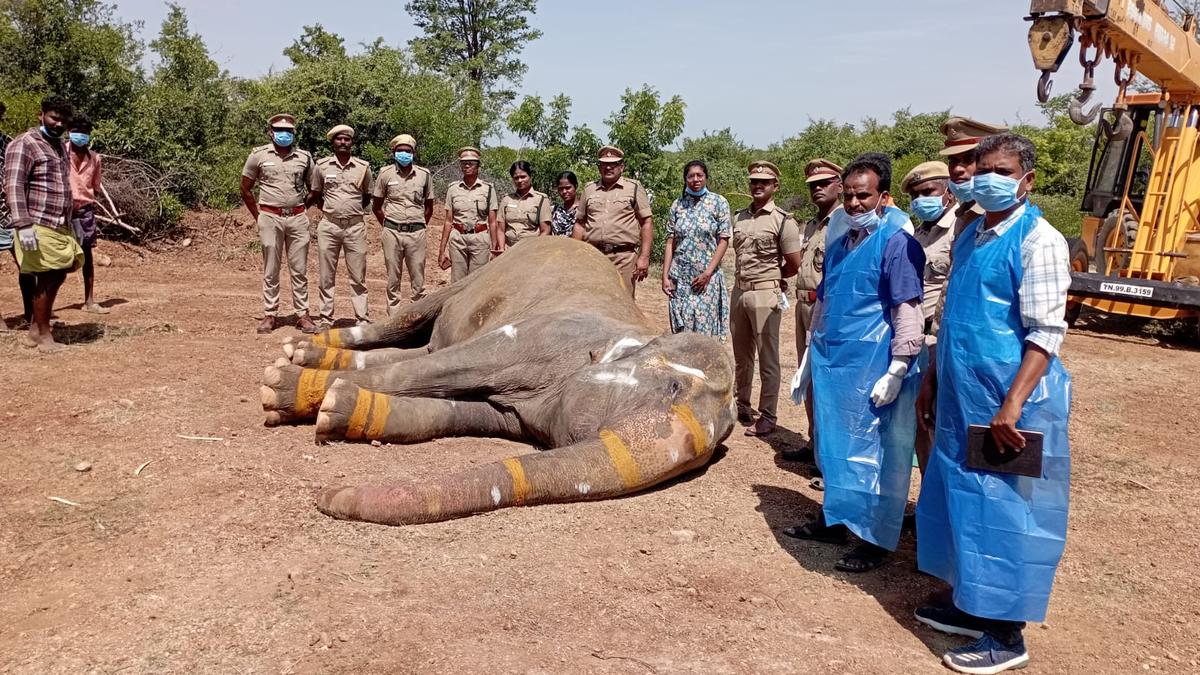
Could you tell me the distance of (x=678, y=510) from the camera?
15.1 ft

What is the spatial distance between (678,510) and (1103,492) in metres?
3.07

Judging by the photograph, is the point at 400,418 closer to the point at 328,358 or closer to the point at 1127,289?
the point at 328,358

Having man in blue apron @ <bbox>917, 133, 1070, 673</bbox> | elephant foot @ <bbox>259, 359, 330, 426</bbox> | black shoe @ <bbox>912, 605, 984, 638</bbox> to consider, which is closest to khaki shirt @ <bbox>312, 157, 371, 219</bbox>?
elephant foot @ <bbox>259, 359, 330, 426</bbox>

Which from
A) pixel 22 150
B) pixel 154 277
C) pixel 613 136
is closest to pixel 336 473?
pixel 22 150

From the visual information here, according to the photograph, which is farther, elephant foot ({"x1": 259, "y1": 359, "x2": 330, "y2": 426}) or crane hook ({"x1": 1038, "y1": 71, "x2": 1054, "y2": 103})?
crane hook ({"x1": 1038, "y1": 71, "x2": 1054, "y2": 103})

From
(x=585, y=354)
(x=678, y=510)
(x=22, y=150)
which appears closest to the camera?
(x=678, y=510)

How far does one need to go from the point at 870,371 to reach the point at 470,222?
5.81 meters

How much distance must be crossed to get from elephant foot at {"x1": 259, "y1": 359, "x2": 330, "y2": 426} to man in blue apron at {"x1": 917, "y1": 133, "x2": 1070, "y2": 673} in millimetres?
3787

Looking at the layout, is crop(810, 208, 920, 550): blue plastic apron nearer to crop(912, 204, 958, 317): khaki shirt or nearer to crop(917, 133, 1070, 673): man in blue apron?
crop(917, 133, 1070, 673): man in blue apron

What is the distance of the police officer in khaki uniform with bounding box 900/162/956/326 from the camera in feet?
15.5

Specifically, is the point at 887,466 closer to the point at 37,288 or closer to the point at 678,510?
the point at 678,510

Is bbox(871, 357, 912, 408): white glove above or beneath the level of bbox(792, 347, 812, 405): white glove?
above

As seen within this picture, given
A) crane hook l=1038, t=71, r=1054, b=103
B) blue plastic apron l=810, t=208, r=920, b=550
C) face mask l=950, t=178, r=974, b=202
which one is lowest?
blue plastic apron l=810, t=208, r=920, b=550

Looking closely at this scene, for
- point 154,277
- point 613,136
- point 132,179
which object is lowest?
point 154,277
